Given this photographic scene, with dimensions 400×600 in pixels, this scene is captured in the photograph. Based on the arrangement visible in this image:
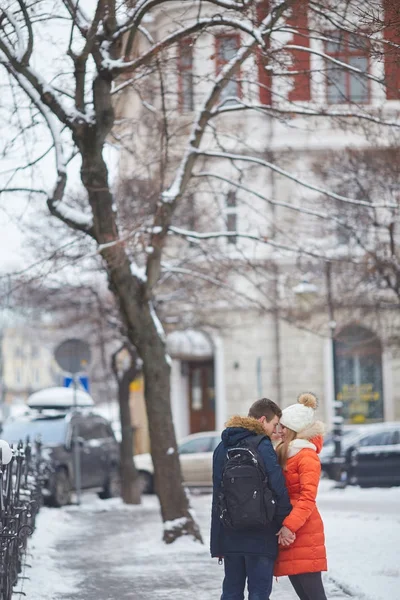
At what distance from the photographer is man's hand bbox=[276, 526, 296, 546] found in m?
7.03

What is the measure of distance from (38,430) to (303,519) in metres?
17.5

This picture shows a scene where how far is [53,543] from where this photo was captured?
15773 mm

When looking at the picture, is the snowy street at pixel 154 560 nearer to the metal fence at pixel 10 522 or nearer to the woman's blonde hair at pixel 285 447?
the metal fence at pixel 10 522

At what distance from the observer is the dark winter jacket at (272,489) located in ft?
23.1

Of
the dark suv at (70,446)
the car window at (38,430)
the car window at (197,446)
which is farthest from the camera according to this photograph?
the car window at (197,446)

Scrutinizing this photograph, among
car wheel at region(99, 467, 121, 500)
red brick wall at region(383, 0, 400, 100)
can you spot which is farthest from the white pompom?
car wheel at region(99, 467, 121, 500)

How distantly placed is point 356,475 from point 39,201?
995 cm

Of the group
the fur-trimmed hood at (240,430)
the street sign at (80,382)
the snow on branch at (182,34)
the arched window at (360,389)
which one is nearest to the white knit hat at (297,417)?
the fur-trimmed hood at (240,430)

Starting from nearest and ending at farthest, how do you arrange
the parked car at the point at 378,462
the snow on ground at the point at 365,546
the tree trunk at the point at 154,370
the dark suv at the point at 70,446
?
the snow on ground at the point at 365,546 < the tree trunk at the point at 154,370 < the dark suv at the point at 70,446 < the parked car at the point at 378,462

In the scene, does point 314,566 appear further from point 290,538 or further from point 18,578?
point 18,578

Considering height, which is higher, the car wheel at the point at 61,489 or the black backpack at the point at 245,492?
the black backpack at the point at 245,492

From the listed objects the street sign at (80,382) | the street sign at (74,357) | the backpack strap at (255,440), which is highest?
the street sign at (74,357)

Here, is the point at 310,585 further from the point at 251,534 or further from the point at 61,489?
the point at 61,489

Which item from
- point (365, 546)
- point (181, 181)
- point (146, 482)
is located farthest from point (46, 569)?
point (146, 482)
